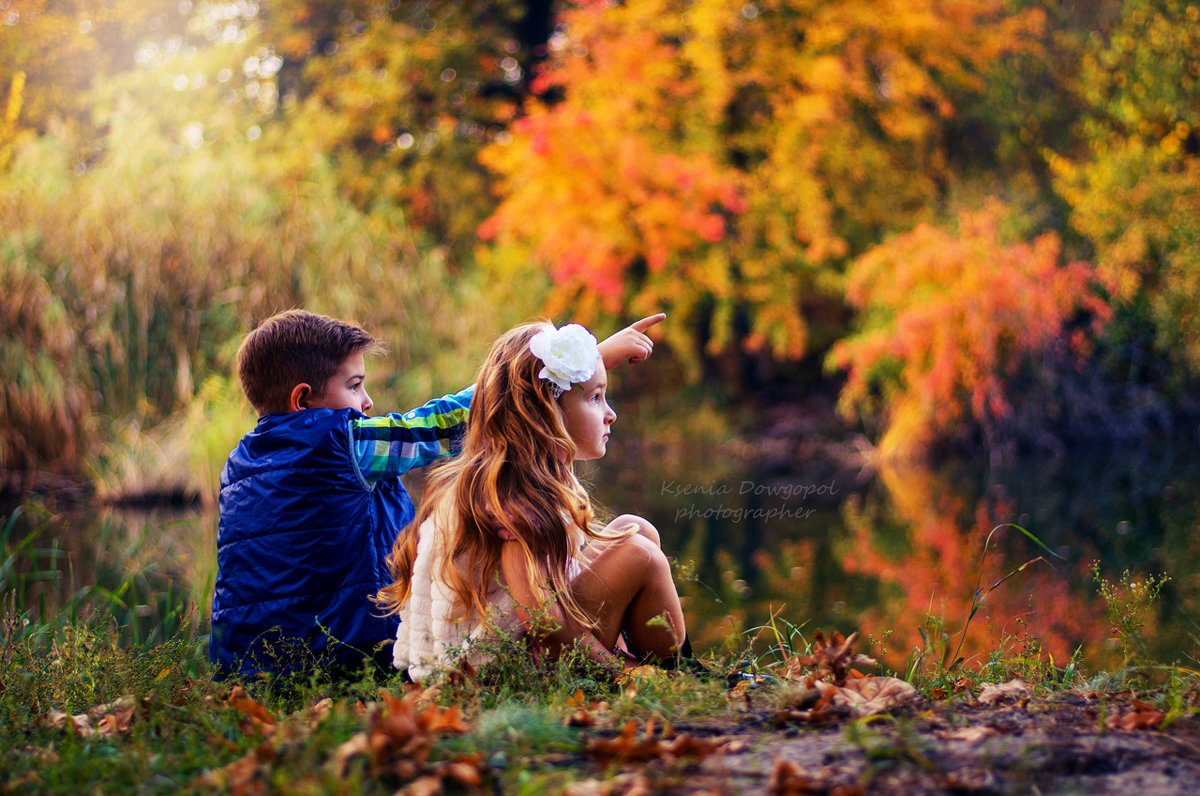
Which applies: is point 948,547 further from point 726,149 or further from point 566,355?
point 726,149

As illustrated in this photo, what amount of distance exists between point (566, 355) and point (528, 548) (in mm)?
473

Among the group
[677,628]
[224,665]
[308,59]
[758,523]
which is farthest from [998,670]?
[308,59]

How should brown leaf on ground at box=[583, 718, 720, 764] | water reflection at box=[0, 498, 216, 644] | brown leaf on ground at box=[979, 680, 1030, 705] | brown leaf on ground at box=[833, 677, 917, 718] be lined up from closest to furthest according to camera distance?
brown leaf on ground at box=[583, 718, 720, 764] < brown leaf on ground at box=[833, 677, 917, 718] < brown leaf on ground at box=[979, 680, 1030, 705] < water reflection at box=[0, 498, 216, 644]

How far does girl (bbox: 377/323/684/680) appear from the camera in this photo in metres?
2.29

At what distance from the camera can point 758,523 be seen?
7.07 meters

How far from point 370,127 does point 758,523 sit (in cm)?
822

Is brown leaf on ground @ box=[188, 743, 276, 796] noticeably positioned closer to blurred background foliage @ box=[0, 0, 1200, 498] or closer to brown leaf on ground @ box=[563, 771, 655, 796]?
brown leaf on ground @ box=[563, 771, 655, 796]

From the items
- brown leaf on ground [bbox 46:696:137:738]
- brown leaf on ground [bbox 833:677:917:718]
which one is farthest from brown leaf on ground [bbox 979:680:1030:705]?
brown leaf on ground [bbox 46:696:137:738]

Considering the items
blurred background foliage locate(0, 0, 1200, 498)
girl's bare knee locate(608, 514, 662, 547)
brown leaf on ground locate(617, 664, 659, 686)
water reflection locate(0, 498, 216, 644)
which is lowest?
water reflection locate(0, 498, 216, 644)

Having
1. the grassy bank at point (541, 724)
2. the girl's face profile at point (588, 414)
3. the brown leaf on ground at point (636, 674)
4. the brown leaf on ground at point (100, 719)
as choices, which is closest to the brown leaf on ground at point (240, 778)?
the grassy bank at point (541, 724)

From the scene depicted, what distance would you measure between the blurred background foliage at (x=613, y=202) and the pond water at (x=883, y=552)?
85 cm

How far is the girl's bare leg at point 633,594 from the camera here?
7.49 ft

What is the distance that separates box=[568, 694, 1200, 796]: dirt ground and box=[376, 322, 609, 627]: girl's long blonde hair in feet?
2.14

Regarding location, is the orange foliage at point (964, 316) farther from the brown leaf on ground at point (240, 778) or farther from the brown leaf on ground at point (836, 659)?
the brown leaf on ground at point (240, 778)
